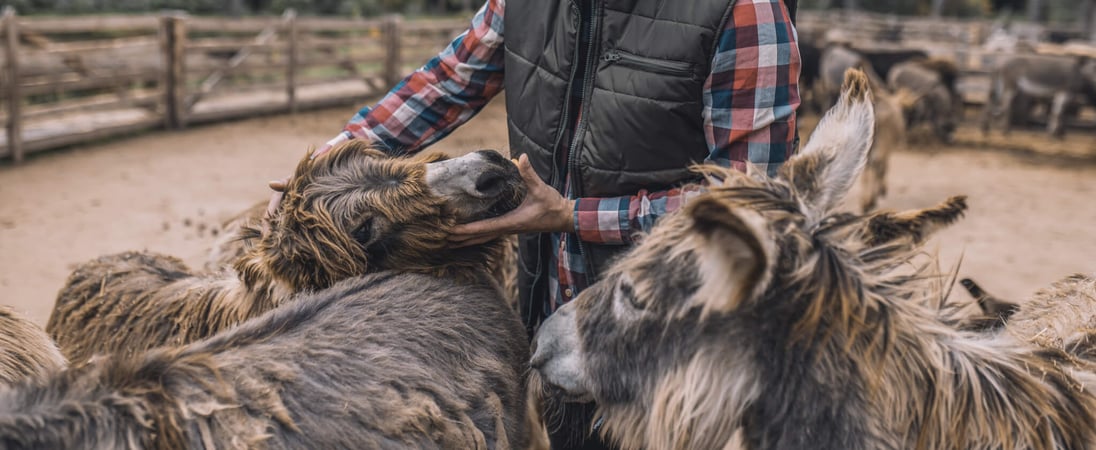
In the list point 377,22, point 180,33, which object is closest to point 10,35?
point 180,33

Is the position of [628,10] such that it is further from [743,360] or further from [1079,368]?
[1079,368]

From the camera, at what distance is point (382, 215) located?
95.6 inches

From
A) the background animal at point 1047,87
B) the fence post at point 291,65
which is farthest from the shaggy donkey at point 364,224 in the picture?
the background animal at point 1047,87

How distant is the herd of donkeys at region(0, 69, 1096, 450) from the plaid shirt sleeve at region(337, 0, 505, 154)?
2.28 ft

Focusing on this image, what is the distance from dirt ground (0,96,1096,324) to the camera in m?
6.91

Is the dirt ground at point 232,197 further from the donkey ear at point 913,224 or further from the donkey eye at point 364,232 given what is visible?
the donkey ear at point 913,224

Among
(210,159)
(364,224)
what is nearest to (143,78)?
(210,159)

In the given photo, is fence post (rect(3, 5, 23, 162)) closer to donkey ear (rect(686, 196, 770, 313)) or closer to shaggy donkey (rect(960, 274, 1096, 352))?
shaggy donkey (rect(960, 274, 1096, 352))

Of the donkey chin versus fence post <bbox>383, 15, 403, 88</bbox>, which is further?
fence post <bbox>383, 15, 403, 88</bbox>

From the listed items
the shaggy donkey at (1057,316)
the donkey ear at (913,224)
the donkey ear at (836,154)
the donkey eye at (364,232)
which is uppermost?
the donkey ear at (836,154)

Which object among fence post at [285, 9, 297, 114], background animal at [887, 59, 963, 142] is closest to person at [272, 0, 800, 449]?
fence post at [285, 9, 297, 114]

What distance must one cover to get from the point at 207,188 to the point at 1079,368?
8620mm

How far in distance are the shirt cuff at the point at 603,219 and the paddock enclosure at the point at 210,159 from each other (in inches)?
95.7

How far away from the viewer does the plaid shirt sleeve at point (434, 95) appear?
2.81 meters
